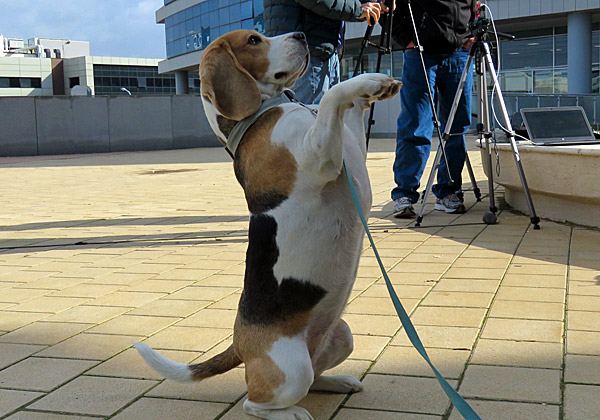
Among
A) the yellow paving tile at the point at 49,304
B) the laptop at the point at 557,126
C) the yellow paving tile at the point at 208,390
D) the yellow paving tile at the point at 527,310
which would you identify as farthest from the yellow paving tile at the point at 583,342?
the laptop at the point at 557,126

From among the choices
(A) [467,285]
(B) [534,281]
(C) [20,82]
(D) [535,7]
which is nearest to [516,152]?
(B) [534,281]

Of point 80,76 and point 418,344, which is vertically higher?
point 80,76

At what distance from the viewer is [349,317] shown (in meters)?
3.52

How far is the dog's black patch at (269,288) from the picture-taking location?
2.30 meters

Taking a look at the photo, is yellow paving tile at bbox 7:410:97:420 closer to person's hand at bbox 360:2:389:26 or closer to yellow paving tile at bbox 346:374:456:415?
yellow paving tile at bbox 346:374:456:415

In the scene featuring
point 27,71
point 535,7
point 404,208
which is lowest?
point 404,208

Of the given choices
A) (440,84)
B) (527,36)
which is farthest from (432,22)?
(527,36)

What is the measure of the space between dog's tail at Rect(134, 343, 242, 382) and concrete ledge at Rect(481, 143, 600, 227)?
3.80 m

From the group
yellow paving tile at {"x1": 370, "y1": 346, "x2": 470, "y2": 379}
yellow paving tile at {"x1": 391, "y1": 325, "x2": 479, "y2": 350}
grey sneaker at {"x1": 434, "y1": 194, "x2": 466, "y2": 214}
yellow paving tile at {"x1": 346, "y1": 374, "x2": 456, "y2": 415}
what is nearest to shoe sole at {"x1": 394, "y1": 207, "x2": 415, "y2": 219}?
grey sneaker at {"x1": 434, "y1": 194, "x2": 466, "y2": 214}

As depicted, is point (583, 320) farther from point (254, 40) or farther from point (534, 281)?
point (254, 40)

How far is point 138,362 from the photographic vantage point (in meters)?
3.03

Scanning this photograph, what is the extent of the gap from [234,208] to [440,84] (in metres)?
2.80

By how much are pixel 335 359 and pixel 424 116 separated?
441 cm

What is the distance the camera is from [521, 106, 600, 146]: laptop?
6945 millimetres
